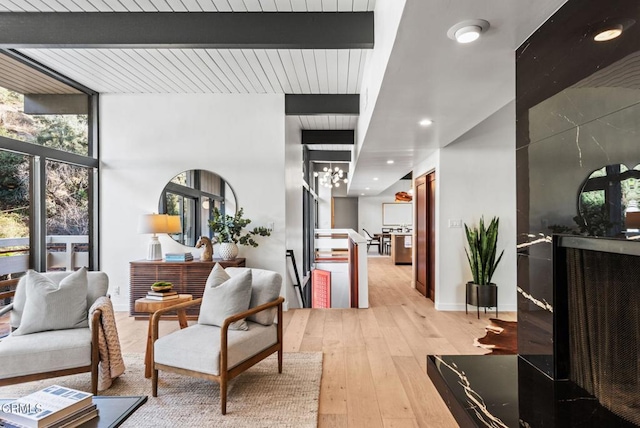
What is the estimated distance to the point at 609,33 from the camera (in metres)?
1.28

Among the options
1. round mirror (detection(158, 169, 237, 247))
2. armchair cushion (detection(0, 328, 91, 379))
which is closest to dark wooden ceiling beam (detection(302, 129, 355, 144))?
round mirror (detection(158, 169, 237, 247))

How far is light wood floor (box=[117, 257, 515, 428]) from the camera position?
232 centimetres

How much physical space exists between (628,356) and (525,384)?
1.50 feet

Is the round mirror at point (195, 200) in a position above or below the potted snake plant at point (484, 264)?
above

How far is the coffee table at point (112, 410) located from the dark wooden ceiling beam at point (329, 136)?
545 centimetres

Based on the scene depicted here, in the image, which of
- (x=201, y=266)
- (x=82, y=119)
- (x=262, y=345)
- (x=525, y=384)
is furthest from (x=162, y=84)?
(x=525, y=384)

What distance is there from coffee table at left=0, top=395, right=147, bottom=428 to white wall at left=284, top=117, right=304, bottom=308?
132 inches

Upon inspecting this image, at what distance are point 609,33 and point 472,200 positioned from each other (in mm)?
3800

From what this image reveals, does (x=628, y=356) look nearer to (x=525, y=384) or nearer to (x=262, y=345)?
(x=525, y=384)

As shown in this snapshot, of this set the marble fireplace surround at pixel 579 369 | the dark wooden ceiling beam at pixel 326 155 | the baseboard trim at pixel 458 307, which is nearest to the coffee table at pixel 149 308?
the marble fireplace surround at pixel 579 369

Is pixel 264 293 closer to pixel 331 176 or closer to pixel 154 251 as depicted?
pixel 154 251

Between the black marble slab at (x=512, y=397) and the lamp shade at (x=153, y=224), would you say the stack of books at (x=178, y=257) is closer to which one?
the lamp shade at (x=153, y=224)

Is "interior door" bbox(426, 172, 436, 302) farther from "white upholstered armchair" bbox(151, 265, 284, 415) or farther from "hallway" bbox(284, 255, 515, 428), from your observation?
"white upholstered armchair" bbox(151, 265, 284, 415)

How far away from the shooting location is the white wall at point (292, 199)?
5.20 metres
